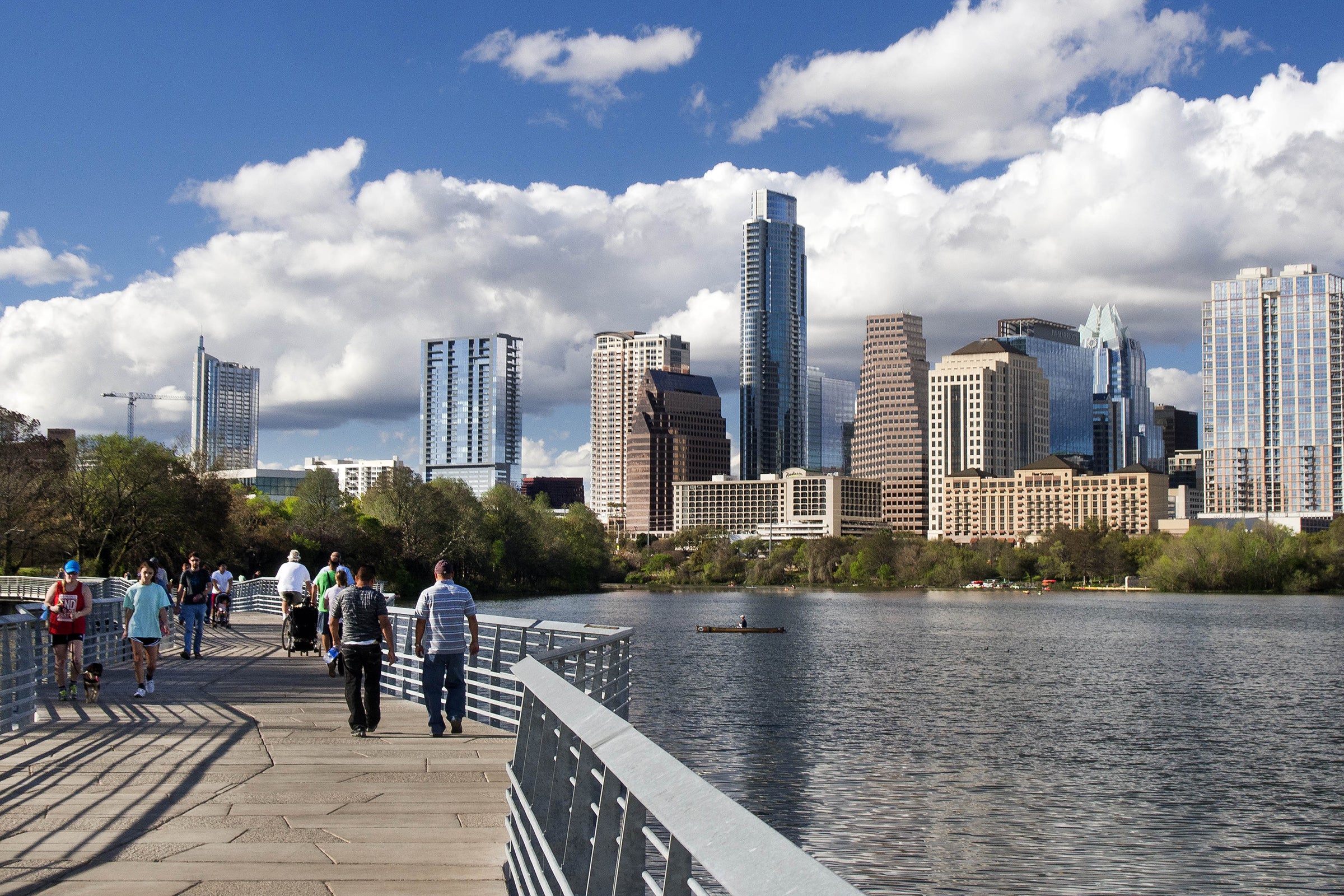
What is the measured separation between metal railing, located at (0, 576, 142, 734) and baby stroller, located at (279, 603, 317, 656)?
366 cm

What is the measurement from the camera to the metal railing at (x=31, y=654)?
1531cm

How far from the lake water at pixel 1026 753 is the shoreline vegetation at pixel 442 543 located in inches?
892

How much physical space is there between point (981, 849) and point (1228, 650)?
50.3m

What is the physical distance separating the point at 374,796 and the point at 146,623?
9782 mm

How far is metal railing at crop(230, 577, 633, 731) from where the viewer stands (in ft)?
49.4

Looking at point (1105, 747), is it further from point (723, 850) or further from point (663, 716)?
point (723, 850)

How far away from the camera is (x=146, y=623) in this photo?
19719 millimetres

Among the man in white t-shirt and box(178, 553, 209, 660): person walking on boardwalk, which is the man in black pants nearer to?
the man in white t-shirt

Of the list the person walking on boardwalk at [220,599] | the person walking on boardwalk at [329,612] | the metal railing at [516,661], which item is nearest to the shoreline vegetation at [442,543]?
the person walking on boardwalk at [220,599]

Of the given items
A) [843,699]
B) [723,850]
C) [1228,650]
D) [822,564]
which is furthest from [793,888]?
[822,564]

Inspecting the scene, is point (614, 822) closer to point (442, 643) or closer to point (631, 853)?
point (631, 853)

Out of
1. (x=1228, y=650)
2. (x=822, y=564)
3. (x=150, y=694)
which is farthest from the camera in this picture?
(x=822, y=564)

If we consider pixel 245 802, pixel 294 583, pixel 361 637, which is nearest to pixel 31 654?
pixel 361 637

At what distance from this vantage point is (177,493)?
76062mm
